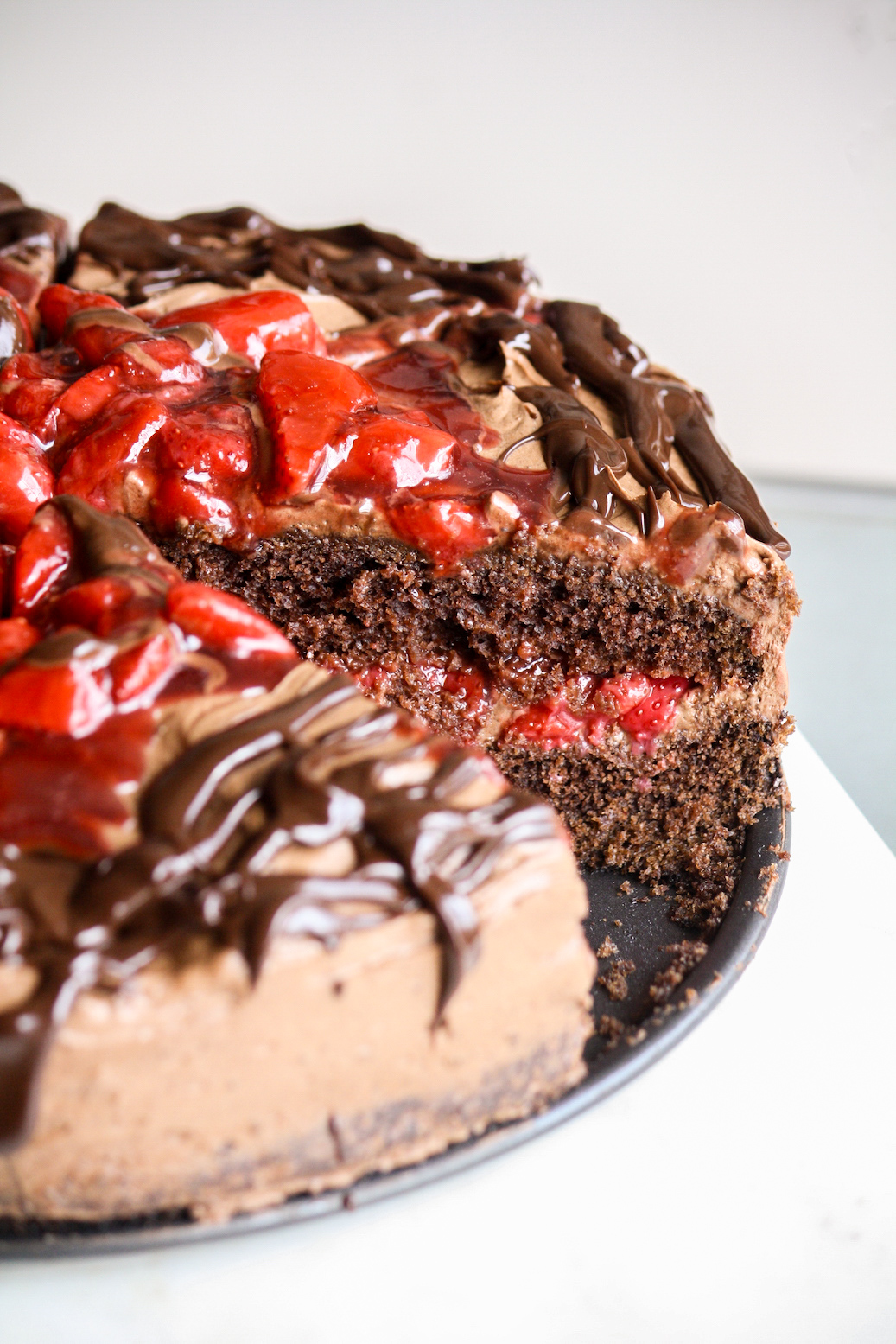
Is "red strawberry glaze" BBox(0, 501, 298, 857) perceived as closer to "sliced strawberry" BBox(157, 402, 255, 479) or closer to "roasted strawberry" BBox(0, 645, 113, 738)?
"roasted strawberry" BBox(0, 645, 113, 738)

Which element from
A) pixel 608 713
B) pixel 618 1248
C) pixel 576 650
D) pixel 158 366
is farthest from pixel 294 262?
pixel 618 1248

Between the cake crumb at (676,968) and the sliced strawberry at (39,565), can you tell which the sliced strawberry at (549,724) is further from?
the sliced strawberry at (39,565)

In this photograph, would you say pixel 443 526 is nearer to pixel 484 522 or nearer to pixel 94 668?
pixel 484 522

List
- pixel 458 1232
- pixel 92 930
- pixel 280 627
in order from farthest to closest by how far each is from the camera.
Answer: pixel 280 627 < pixel 458 1232 < pixel 92 930

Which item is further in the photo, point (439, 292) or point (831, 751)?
point (831, 751)

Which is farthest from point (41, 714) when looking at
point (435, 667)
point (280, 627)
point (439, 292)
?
point (439, 292)

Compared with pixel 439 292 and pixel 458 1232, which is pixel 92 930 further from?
pixel 439 292
